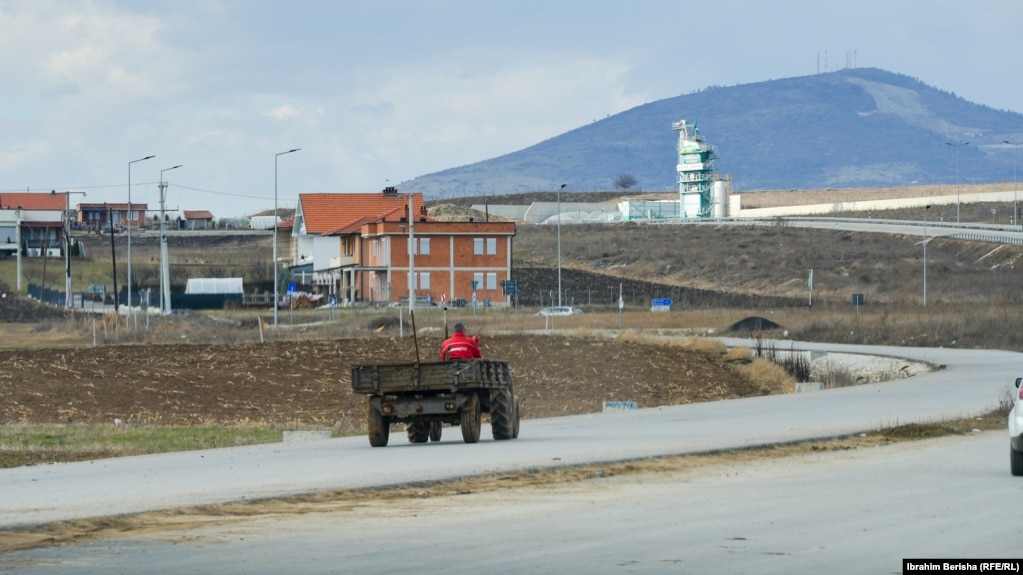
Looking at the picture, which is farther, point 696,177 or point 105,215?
point 696,177

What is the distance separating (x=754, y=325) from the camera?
69438 mm

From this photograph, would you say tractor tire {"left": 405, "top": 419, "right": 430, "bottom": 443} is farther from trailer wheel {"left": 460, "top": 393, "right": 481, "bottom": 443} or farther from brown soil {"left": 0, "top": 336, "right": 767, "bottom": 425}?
brown soil {"left": 0, "top": 336, "right": 767, "bottom": 425}

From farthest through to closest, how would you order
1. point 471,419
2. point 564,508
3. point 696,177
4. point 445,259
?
point 696,177 < point 445,259 < point 471,419 < point 564,508

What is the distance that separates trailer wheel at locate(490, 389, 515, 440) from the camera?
23.8 metres

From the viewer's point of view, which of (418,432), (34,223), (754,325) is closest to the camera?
(418,432)

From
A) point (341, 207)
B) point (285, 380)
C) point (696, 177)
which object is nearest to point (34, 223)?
point (341, 207)

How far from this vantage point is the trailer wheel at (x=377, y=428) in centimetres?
2345

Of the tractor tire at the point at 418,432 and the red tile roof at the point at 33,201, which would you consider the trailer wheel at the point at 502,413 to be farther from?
the red tile roof at the point at 33,201

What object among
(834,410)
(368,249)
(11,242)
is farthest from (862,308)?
(11,242)

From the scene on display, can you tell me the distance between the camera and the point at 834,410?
1186 inches

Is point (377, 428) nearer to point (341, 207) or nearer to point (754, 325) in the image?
point (754, 325)

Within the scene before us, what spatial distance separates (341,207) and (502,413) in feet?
301

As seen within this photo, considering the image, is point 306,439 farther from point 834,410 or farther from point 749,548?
point 749,548

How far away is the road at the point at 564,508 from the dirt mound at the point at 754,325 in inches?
1703
